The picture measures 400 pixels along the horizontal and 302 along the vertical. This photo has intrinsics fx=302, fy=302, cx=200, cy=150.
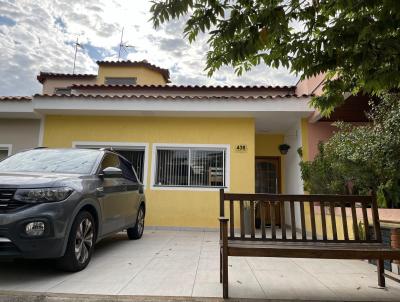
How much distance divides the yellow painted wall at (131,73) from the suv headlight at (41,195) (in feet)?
39.6

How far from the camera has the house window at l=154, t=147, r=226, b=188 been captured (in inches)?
347

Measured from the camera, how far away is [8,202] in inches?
137

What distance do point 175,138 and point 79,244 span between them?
5169 mm

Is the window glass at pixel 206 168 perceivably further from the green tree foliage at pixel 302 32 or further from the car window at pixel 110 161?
the green tree foliage at pixel 302 32

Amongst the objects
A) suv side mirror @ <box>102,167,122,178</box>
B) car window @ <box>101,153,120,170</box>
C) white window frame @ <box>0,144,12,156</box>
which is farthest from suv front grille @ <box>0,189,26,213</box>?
white window frame @ <box>0,144,12,156</box>

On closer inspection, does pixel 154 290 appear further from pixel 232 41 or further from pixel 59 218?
pixel 232 41

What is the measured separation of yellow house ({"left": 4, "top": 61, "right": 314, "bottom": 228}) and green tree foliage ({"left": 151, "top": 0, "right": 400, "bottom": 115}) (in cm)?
481

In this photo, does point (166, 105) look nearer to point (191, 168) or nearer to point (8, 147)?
point (191, 168)

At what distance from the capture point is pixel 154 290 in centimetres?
343

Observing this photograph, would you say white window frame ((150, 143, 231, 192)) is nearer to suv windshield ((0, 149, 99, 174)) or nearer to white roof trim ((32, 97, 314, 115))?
white roof trim ((32, 97, 314, 115))

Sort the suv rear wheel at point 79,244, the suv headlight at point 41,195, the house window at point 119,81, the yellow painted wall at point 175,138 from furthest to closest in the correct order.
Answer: the house window at point 119,81 < the yellow painted wall at point 175,138 < the suv rear wheel at point 79,244 < the suv headlight at point 41,195

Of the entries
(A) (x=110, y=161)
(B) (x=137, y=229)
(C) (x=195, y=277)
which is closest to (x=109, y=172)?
(A) (x=110, y=161)

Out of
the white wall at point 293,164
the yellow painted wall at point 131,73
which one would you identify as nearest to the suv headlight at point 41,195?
the white wall at point 293,164

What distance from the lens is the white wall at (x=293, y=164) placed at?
8852 millimetres
